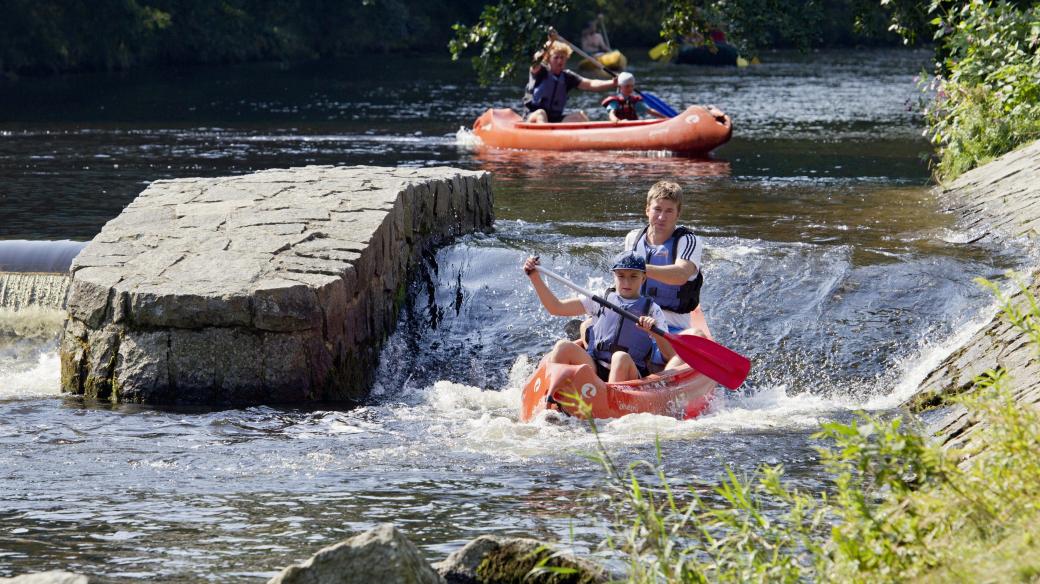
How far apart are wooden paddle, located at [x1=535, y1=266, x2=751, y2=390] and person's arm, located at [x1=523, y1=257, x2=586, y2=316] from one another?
297 millimetres

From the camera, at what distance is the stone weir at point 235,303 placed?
6.40 meters

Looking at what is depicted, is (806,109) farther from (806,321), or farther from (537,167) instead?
(806,321)

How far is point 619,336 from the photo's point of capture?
265 inches

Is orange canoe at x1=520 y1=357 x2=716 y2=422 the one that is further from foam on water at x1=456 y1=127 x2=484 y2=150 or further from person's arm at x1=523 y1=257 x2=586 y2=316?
A: foam on water at x1=456 y1=127 x2=484 y2=150

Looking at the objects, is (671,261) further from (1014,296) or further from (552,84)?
(552,84)

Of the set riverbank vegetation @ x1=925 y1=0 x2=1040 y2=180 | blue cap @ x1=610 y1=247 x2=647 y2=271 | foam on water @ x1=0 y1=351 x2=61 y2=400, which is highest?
riverbank vegetation @ x1=925 y1=0 x2=1040 y2=180

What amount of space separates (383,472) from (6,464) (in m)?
1.54

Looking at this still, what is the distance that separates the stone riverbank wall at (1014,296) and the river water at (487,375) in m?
0.26

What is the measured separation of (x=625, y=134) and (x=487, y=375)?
8.72 meters

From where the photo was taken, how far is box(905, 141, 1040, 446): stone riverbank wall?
17.4ft

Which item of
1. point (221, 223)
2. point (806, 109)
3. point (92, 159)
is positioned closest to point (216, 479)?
point (221, 223)

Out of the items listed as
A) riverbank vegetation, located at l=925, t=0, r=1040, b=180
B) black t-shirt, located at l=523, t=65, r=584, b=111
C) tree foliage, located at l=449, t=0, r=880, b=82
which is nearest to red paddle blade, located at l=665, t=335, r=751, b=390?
riverbank vegetation, located at l=925, t=0, r=1040, b=180

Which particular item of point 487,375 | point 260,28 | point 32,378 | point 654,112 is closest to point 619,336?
point 487,375

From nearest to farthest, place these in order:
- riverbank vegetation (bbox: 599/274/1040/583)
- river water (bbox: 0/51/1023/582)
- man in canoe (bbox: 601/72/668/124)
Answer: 1. riverbank vegetation (bbox: 599/274/1040/583)
2. river water (bbox: 0/51/1023/582)
3. man in canoe (bbox: 601/72/668/124)
